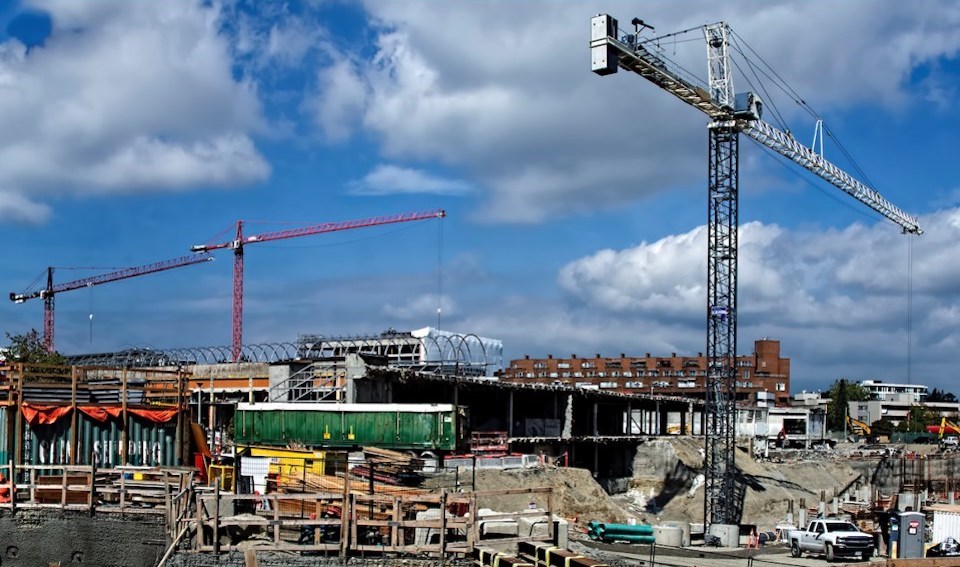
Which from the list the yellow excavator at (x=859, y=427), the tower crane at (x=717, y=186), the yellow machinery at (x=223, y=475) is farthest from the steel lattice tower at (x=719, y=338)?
the yellow excavator at (x=859, y=427)

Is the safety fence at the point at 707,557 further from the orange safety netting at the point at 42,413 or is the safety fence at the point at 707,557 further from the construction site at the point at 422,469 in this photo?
the orange safety netting at the point at 42,413

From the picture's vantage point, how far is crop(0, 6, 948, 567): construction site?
96.5ft

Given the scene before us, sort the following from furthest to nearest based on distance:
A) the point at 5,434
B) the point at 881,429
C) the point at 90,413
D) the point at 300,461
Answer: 1. the point at 881,429
2. the point at 300,461
3. the point at 90,413
4. the point at 5,434

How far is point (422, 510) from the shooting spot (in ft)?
99.2

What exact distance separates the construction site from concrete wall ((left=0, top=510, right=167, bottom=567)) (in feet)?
0.20

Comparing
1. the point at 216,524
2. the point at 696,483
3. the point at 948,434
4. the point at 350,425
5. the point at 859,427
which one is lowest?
the point at 948,434

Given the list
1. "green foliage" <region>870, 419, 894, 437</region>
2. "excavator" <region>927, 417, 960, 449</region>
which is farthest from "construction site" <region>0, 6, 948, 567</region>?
"green foliage" <region>870, 419, 894, 437</region>

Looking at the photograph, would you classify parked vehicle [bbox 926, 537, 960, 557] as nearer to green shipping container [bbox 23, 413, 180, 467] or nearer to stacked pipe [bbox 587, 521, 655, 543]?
stacked pipe [bbox 587, 521, 655, 543]

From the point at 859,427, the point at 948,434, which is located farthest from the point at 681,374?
the point at 948,434

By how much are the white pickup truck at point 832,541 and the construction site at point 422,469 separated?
11 cm

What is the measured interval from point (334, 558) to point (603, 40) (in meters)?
45.6

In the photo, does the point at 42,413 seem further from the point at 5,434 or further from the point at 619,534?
the point at 619,534

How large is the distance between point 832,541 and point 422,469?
52.0ft

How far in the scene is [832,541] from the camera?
127 feet
